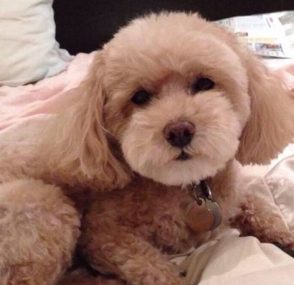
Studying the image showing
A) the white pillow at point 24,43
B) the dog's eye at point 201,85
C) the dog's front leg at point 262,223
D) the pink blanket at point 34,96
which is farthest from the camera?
the white pillow at point 24,43

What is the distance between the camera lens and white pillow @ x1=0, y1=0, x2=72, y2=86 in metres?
1.95

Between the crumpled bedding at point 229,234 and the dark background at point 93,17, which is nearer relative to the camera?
the crumpled bedding at point 229,234

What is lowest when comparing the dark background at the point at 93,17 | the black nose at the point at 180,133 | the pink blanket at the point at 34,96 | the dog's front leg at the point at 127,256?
the pink blanket at the point at 34,96

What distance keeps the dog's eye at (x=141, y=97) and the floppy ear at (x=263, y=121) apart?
0.22m

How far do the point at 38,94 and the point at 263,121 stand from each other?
1034 millimetres

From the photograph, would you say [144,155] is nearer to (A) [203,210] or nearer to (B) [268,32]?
(A) [203,210]

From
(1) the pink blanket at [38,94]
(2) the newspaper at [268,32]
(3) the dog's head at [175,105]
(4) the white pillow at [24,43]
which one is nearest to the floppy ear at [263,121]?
(3) the dog's head at [175,105]

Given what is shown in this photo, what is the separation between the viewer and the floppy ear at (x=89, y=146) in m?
1.07

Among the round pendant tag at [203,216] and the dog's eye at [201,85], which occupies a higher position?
the dog's eye at [201,85]

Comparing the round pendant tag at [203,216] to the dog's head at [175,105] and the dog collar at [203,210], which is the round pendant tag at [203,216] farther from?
the dog's head at [175,105]

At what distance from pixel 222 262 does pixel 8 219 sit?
453 mm

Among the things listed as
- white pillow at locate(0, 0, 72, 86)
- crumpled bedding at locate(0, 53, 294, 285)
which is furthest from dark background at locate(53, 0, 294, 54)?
crumpled bedding at locate(0, 53, 294, 285)

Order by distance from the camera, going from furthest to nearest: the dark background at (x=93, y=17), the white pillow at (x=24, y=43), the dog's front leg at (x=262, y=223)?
the dark background at (x=93, y=17) < the white pillow at (x=24, y=43) < the dog's front leg at (x=262, y=223)

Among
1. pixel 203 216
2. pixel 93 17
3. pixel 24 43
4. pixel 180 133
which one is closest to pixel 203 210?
pixel 203 216
